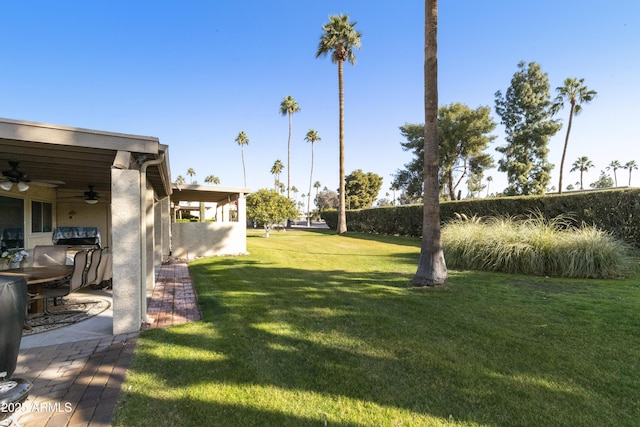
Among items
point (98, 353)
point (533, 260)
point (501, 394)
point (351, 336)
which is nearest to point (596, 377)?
point (501, 394)

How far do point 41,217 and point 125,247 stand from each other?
8.18m

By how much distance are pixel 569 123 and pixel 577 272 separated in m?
23.7

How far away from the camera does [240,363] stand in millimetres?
3264

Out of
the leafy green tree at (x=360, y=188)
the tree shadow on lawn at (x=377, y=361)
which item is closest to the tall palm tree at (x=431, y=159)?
the tree shadow on lawn at (x=377, y=361)

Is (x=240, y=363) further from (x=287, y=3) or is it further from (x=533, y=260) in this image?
(x=287, y=3)

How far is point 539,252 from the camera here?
8.05m

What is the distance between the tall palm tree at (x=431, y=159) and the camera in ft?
21.0

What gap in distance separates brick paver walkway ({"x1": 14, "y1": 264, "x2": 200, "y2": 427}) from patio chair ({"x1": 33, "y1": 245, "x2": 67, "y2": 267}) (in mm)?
3406

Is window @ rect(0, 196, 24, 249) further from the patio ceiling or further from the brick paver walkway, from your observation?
the brick paver walkway

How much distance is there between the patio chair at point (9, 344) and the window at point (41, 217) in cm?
958

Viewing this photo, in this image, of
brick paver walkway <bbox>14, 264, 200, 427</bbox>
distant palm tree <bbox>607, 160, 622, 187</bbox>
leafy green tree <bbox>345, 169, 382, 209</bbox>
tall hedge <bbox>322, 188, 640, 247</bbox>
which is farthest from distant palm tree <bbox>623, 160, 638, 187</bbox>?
brick paver walkway <bbox>14, 264, 200, 427</bbox>

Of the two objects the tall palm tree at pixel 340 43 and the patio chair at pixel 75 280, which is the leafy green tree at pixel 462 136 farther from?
the patio chair at pixel 75 280

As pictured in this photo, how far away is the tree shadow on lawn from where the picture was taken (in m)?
2.49

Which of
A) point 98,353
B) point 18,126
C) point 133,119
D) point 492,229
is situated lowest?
point 98,353
